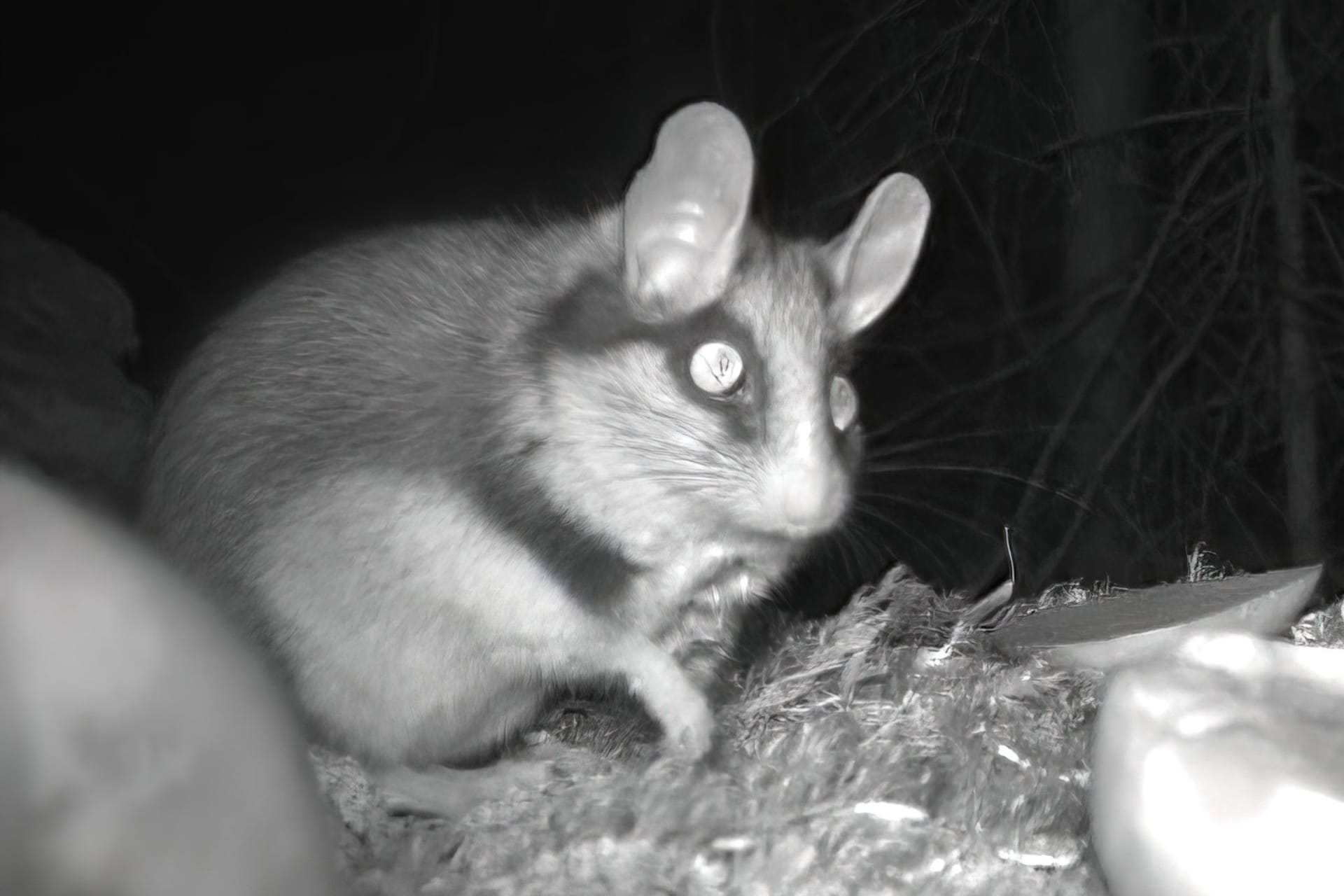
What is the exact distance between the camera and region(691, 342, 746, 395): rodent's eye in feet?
1.67

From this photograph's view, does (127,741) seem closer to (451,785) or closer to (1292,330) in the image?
(451,785)

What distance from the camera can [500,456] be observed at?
0.52 m

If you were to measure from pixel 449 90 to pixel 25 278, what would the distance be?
0.64 ft

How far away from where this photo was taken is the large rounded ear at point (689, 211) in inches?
19.2

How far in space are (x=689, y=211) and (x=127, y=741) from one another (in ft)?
0.99

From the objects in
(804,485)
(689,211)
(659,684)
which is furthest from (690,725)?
(689,211)

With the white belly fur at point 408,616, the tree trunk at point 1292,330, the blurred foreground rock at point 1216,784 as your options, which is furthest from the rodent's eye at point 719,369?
the tree trunk at point 1292,330

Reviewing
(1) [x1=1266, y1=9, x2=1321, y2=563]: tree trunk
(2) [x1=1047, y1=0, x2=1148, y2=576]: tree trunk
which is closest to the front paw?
(2) [x1=1047, y1=0, x2=1148, y2=576]: tree trunk

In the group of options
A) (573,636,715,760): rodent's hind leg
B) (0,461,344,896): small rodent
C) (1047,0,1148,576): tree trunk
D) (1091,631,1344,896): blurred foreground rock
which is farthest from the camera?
(1047,0,1148,576): tree trunk

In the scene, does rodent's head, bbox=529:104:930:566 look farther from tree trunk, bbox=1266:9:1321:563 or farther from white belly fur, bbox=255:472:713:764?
tree trunk, bbox=1266:9:1321:563

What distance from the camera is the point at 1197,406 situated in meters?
0.87

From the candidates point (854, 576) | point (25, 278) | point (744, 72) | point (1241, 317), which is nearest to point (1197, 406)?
point (1241, 317)

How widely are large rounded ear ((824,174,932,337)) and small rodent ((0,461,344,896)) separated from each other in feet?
1.09

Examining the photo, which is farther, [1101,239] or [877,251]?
[1101,239]
